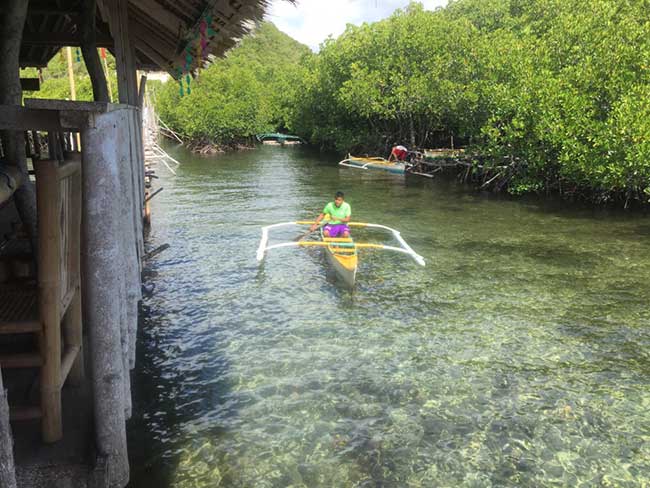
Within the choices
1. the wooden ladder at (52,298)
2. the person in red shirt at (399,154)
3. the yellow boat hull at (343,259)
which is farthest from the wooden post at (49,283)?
the person in red shirt at (399,154)

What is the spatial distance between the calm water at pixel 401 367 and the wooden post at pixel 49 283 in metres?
2.13

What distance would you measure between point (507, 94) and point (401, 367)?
17407mm

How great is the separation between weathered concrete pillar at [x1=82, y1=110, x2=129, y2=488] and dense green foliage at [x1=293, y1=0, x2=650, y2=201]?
648 inches

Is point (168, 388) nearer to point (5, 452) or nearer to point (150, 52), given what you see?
point (5, 452)

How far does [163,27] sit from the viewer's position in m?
8.25

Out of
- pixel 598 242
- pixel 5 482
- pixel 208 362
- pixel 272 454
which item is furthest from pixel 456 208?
pixel 5 482

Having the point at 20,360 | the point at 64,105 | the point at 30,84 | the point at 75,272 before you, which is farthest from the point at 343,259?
the point at 64,105

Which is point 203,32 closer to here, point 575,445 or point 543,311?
point 575,445

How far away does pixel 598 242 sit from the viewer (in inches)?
Result: 585

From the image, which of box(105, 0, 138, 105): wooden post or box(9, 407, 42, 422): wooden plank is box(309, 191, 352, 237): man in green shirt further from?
box(9, 407, 42, 422): wooden plank

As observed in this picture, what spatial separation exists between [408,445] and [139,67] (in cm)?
1151

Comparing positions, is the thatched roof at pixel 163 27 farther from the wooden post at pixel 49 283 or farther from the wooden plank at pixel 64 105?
the wooden post at pixel 49 283

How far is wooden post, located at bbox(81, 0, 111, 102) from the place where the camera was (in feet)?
19.3

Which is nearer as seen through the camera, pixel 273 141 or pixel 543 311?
pixel 543 311
